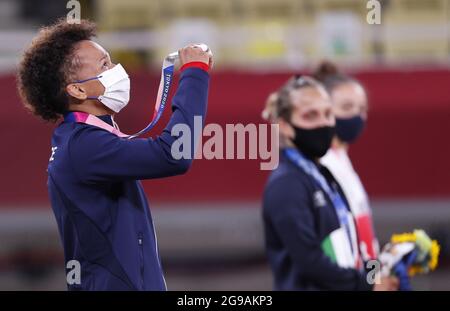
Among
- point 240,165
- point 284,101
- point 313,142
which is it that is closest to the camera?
point 313,142

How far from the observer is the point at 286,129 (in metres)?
3.59

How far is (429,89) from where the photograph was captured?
6418mm

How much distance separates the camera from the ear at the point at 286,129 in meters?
3.57

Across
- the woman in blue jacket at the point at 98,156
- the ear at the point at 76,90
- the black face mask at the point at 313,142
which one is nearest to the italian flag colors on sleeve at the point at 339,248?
the black face mask at the point at 313,142

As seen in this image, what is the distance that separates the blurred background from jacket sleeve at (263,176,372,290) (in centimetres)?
285

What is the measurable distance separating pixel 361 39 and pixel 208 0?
126 centimetres

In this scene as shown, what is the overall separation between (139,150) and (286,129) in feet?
3.75

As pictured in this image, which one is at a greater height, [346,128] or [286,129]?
[346,128]

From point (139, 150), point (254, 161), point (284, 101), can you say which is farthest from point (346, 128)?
point (254, 161)

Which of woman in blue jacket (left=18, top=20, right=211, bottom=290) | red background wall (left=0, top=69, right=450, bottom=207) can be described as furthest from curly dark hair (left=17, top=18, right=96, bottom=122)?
red background wall (left=0, top=69, right=450, bottom=207)

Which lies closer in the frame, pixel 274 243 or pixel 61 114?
pixel 61 114

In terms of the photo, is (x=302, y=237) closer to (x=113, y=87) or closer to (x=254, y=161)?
(x=113, y=87)
